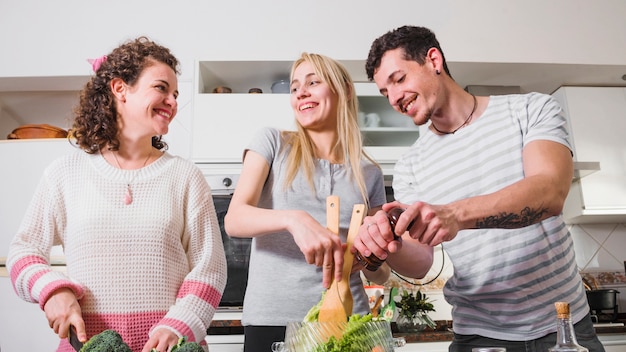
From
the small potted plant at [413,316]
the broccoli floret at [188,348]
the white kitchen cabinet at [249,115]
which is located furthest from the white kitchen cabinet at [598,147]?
the broccoli floret at [188,348]

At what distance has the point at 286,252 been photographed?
1.07m

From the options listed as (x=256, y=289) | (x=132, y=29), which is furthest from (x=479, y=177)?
(x=132, y=29)

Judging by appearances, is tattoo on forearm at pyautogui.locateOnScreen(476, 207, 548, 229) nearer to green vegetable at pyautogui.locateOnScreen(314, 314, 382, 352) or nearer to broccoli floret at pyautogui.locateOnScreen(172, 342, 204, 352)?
green vegetable at pyautogui.locateOnScreen(314, 314, 382, 352)

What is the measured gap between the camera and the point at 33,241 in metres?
0.90

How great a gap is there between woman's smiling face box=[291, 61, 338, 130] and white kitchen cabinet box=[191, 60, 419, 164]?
1193 mm

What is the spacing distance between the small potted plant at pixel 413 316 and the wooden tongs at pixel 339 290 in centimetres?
162

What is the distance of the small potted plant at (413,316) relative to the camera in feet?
7.41

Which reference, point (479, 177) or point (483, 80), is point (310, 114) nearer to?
point (479, 177)

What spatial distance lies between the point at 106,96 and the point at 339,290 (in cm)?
67

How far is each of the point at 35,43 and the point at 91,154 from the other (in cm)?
185

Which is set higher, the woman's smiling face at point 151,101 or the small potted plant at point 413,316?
the woman's smiling face at point 151,101

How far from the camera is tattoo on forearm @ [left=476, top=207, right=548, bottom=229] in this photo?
2.83ft

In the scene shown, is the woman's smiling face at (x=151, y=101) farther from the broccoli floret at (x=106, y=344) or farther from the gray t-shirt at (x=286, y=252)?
the broccoli floret at (x=106, y=344)

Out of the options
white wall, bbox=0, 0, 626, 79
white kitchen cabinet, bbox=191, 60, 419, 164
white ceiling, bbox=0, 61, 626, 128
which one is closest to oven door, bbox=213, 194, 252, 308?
white kitchen cabinet, bbox=191, 60, 419, 164
